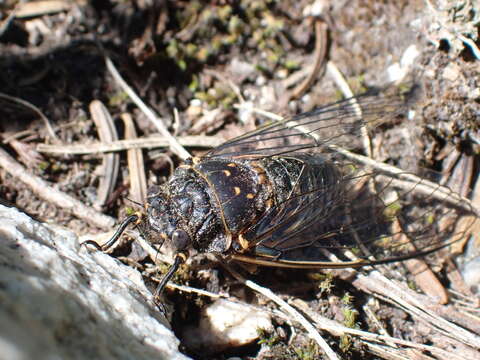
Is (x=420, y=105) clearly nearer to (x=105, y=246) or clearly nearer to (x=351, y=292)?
(x=351, y=292)

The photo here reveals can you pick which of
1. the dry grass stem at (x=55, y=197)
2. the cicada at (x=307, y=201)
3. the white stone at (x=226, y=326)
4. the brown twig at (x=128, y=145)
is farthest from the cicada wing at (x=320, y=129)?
the white stone at (x=226, y=326)

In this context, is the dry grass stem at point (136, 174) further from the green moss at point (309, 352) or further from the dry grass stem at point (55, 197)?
the green moss at point (309, 352)

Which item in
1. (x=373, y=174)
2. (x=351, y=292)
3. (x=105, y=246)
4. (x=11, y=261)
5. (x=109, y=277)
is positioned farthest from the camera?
(x=373, y=174)

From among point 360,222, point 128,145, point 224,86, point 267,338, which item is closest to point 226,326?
point 267,338

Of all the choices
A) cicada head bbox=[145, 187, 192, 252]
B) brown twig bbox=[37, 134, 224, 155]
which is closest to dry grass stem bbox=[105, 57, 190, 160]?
brown twig bbox=[37, 134, 224, 155]

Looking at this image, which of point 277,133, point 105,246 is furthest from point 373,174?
point 105,246

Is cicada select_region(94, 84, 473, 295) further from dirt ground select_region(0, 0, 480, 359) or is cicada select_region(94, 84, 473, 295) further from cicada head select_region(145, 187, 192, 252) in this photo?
dirt ground select_region(0, 0, 480, 359)

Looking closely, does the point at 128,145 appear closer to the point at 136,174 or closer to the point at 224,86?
the point at 136,174
